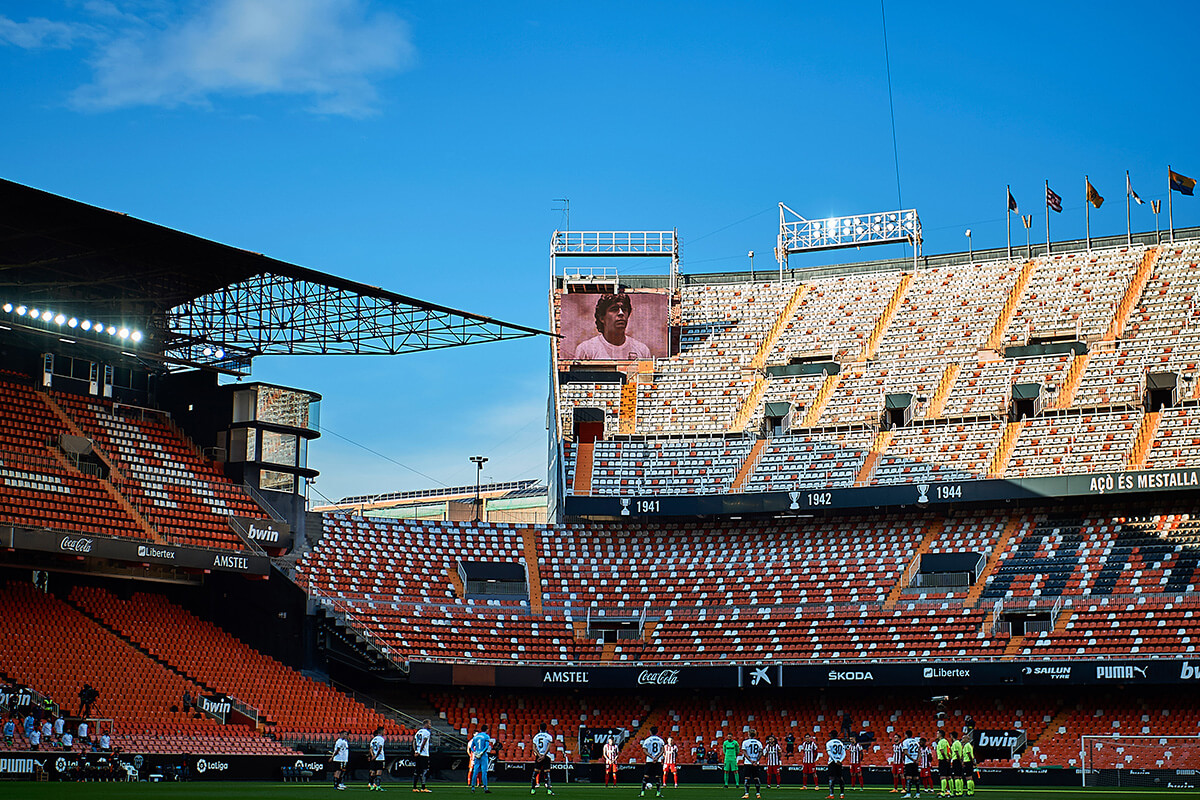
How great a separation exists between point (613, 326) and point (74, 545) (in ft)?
99.5

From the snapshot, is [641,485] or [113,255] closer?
[113,255]

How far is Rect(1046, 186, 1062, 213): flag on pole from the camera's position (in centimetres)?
6800

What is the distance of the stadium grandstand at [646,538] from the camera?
1839 inches

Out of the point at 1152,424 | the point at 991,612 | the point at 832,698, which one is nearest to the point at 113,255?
the point at 832,698

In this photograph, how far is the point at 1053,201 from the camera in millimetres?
68125

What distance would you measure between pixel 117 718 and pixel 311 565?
45.0 ft

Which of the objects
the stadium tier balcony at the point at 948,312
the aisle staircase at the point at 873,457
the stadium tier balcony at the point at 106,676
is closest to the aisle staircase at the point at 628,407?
the aisle staircase at the point at 873,457

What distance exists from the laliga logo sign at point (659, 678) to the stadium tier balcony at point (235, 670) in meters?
9.24

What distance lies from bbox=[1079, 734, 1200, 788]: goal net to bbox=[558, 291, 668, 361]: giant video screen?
3084 centimetres

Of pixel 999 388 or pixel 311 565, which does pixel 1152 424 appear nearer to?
pixel 999 388

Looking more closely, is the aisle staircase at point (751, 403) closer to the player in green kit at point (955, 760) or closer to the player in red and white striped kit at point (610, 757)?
the player in red and white striped kit at point (610, 757)

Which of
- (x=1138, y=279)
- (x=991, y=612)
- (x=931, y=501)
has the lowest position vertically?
(x=991, y=612)

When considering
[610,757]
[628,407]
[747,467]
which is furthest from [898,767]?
[628,407]

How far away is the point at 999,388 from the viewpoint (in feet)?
198
